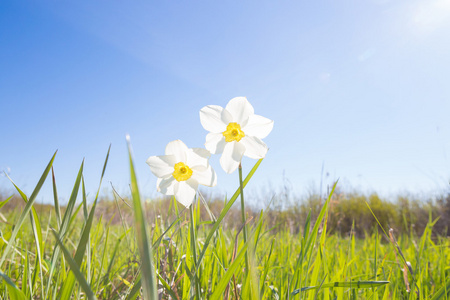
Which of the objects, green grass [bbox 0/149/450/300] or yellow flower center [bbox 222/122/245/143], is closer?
green grass [bbox 0/149/450/300]

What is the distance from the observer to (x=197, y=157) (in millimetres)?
704

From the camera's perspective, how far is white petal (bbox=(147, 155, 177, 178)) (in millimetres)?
720

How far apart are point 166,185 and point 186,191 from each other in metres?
0.05

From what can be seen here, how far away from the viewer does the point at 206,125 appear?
73cm

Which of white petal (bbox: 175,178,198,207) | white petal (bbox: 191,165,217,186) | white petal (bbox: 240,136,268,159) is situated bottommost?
white petal (bbox: 175,178,198,207)

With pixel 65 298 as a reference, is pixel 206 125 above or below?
above

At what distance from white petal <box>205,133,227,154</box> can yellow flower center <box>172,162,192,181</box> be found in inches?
3.1

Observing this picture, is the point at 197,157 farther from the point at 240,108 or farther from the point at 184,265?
the point at 184,265

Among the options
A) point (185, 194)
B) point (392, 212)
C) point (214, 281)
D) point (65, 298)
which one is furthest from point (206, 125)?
point (392, 212)

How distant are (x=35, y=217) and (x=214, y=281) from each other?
627 mm

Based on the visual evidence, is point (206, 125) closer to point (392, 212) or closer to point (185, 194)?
point (185, 194)

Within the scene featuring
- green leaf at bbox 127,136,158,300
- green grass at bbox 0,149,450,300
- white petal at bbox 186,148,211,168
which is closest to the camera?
green leaf at bbox 127,136,158,300

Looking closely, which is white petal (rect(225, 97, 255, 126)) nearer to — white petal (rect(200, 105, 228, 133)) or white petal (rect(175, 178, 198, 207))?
white petal (rect(200, 105, 228, 133))

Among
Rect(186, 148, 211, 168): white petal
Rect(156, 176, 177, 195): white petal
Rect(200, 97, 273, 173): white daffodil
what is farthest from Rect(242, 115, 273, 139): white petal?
Rect(156, 176, 177, 195): white petal
